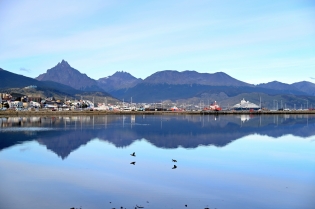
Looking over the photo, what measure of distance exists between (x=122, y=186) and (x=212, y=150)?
48.8 ft

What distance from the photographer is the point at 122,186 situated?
17.0m

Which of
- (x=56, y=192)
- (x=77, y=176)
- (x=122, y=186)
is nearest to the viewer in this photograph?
(x=56, y=192)

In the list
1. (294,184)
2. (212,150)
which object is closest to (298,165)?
(294,184)

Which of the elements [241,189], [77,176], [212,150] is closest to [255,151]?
[212,150]

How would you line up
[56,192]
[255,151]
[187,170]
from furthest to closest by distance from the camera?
[255,151] → [187,170] → [56,192]

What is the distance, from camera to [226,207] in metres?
14.0

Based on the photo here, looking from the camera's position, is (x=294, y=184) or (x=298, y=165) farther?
(x=298, y=165)

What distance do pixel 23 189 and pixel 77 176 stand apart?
340cm

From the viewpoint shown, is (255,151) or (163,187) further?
(255,151)

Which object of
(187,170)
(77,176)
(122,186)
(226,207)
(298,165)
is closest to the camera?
(226,207)

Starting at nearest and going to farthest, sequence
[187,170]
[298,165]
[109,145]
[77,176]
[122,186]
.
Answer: [122,186] → [77,176] → [187,170] → [298,165] → [109,145]

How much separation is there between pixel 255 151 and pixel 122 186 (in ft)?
53.4

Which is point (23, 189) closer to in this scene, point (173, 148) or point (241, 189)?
point (241, 189)

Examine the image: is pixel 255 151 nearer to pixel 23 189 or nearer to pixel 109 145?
pixel 109 145
